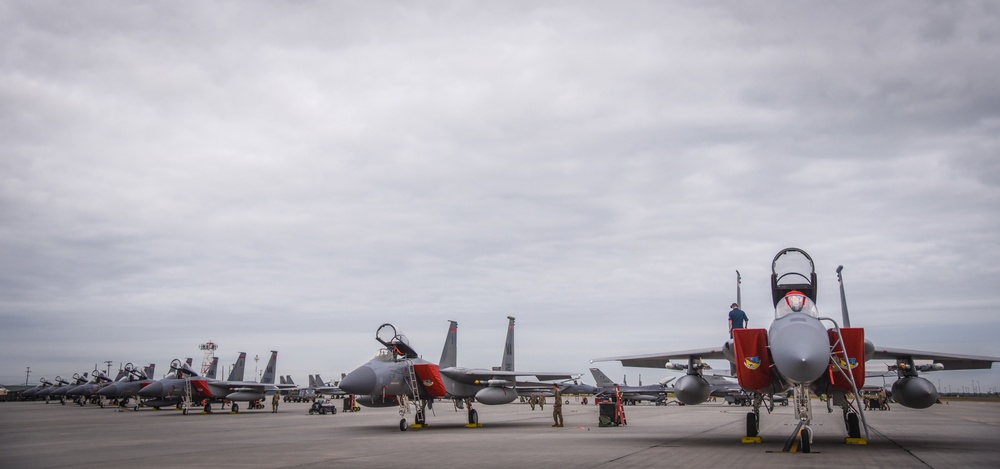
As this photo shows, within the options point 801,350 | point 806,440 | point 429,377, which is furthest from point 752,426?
point 429,377

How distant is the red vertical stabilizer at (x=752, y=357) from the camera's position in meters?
12.6

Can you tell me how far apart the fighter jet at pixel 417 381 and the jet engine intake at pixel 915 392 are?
1223cm

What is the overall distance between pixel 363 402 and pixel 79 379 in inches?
2214

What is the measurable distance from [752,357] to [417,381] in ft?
40.5

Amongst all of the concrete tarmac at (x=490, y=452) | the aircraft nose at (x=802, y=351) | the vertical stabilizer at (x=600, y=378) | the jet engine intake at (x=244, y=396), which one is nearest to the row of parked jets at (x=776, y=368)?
the aircraft nose at (x=802, y=351)

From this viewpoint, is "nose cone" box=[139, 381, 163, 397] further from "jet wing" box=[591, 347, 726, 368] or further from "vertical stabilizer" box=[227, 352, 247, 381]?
"jet wing" box=[591, 347, 726, 368]

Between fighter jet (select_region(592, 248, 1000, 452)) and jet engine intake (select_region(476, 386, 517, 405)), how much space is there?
8.76 meters

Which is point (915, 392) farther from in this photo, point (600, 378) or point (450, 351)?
point (600, 378)

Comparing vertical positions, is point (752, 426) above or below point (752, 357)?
below

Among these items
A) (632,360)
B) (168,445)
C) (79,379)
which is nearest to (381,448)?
(168,445)

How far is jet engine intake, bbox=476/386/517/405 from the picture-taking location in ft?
77.3

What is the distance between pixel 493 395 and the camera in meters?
23.7

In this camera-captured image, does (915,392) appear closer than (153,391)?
Yes

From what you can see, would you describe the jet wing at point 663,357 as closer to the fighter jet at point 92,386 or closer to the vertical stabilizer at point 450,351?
the vertical stabilizer at point 450,351
